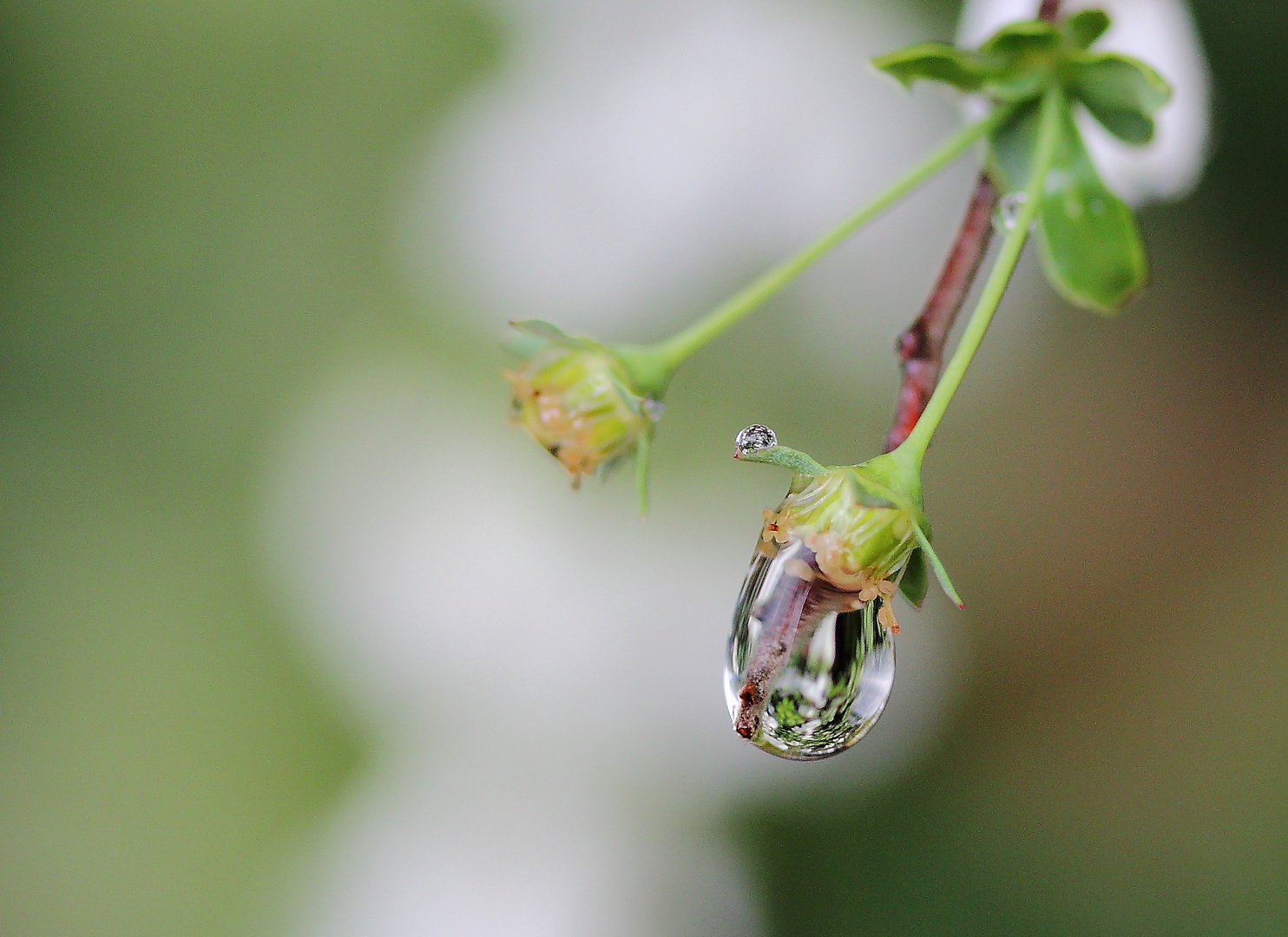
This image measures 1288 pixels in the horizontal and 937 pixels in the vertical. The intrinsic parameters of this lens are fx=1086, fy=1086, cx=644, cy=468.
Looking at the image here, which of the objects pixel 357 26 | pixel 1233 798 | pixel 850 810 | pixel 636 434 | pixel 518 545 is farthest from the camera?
pixel 357 26

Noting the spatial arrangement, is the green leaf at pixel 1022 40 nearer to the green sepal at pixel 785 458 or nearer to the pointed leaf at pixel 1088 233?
the pointed leaf at pixel 1088 233

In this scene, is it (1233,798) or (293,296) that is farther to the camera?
(293,296)

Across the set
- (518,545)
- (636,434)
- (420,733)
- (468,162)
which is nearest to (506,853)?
(420,733)

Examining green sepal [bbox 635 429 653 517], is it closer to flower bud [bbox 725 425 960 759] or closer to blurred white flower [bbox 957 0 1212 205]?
flower bud [bbox 725 425 960 759]

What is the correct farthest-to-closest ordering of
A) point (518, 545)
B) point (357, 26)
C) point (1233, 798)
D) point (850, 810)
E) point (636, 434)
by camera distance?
1. point (357, 26)
2. point (518, 545)
3. point (850, 810)
4. point (1233, 798)
5. point (636, 434)

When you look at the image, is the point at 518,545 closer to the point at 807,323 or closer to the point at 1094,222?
the point at 807,323

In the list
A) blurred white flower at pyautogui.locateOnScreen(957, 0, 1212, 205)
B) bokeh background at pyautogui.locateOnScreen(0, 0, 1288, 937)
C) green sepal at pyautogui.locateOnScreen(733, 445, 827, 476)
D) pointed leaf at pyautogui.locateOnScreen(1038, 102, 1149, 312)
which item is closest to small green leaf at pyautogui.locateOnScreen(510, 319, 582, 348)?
green sepal at pyautogui.locateOnScreen(733, 445, 827, 476)
